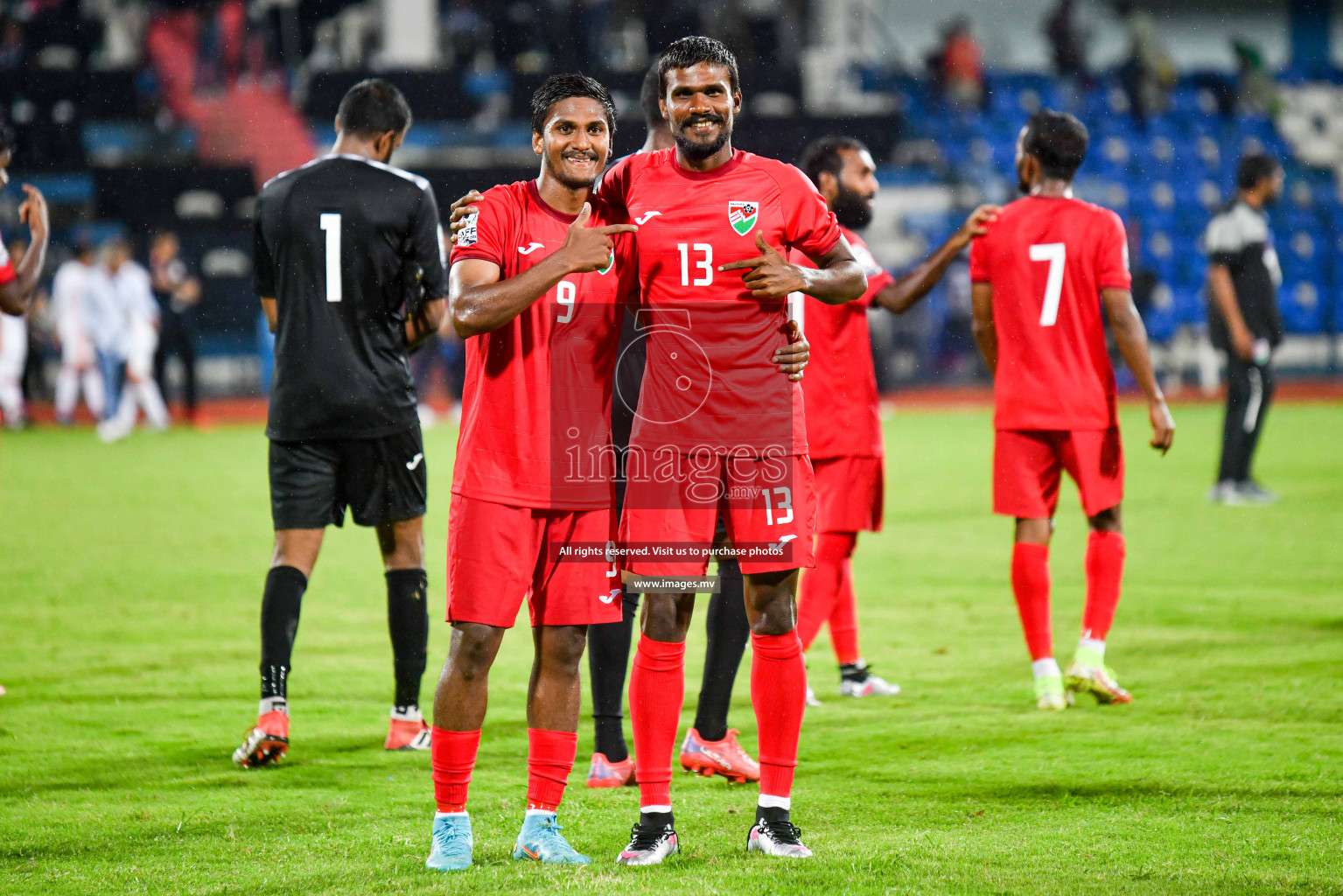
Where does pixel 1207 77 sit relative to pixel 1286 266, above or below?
above

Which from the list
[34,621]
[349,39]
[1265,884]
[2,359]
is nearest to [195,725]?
[34,621]

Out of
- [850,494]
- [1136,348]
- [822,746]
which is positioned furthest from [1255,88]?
[822,746]

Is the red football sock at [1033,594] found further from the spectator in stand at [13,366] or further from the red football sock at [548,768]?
the spectator in stand at [13,366]

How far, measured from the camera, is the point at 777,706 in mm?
3635

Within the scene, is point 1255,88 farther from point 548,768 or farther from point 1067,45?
point 548,768

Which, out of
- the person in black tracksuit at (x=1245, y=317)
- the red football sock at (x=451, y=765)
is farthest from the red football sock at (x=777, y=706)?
the person in black tracksuit at (x=1245, y=317)

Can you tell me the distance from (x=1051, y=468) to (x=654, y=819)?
8.76 ft

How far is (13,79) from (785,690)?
22898mm

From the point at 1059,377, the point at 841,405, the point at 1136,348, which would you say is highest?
the point at 1136,348

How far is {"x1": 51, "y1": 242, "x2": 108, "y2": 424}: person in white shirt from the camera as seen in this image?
58.4 feet

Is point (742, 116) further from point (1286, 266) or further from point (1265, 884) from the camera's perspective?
point (1265, 884)

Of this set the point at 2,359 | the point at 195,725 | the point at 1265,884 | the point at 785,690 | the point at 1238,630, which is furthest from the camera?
the point at 2,359

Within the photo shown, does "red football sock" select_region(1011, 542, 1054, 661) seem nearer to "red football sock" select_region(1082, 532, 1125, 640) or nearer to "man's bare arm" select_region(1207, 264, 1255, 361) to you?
"red football sock" select_region(1082, 532, 1125, 640)

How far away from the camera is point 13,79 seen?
2244 centimetres
